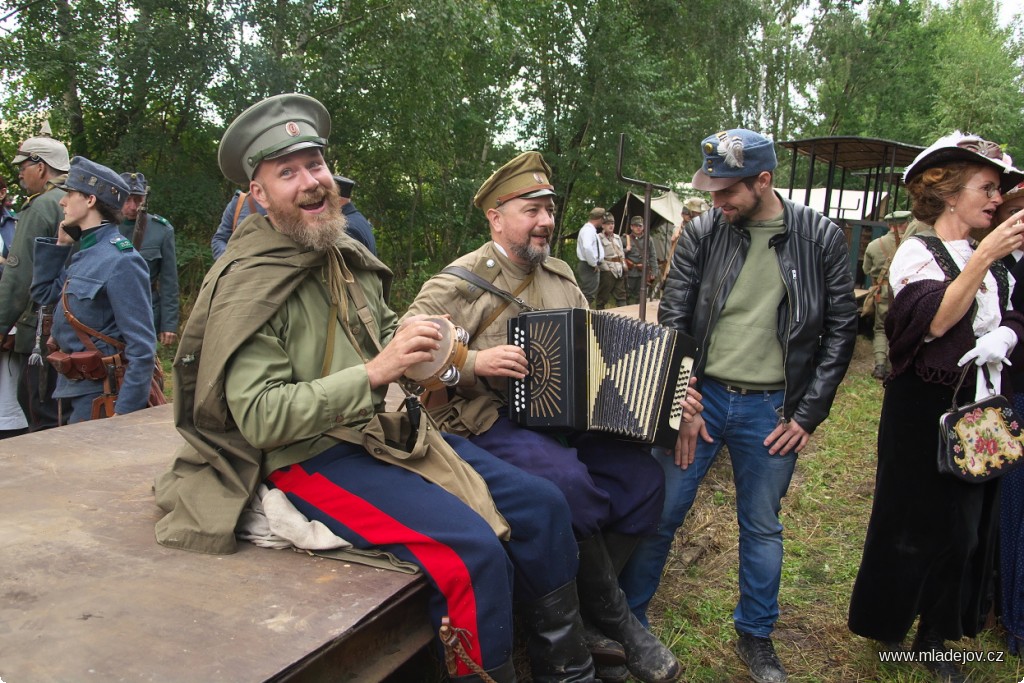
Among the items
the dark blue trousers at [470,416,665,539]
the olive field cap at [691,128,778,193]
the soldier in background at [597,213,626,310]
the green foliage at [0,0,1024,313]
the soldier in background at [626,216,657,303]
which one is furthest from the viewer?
the soldier in background at [626,216,657,303]

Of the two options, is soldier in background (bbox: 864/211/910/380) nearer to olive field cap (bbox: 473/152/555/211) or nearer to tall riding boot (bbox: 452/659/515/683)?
olive field cap (bbox: 473/152/555/211)

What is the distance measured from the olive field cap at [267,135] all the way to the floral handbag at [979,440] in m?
2.44

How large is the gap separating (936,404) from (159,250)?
5.08m

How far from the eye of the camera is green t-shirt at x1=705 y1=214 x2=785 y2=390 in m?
3.10

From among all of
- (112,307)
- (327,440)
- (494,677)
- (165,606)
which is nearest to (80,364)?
(112,307)

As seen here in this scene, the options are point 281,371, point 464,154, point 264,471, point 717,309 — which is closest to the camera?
point 281,371

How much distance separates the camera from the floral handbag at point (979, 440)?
2891 millimetres

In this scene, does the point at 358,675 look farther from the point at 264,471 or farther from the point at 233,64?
the point at 233,64

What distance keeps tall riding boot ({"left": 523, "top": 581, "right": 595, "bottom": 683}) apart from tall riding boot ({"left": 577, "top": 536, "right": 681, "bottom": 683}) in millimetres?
→ 312

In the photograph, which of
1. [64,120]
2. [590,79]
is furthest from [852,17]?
[64,120]

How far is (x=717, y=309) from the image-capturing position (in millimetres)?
3145

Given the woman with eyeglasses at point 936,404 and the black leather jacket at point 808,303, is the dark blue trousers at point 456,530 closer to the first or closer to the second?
the black leather jacket at point 808,303

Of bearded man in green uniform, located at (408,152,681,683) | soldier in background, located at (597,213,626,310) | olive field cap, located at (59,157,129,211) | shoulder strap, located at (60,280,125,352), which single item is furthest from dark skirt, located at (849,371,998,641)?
soldier in background, located at (597,213,626,310)

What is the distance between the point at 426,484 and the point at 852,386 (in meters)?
7.57
